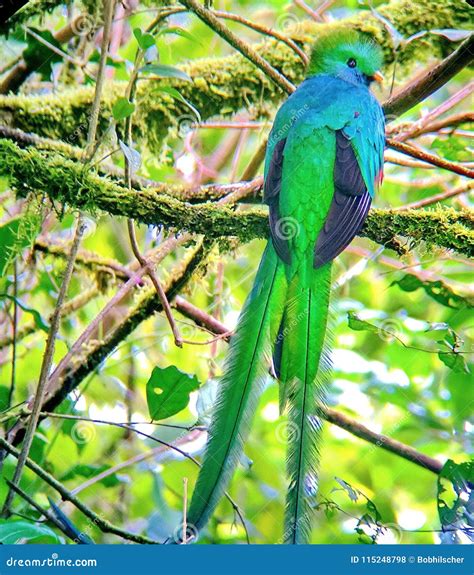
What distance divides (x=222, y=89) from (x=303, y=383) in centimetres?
120

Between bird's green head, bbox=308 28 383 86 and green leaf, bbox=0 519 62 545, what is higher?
bird's green head, bbox=308 28 383 86

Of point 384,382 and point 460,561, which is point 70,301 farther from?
point 460,561

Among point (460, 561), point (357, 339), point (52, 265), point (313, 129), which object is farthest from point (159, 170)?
point (460, 561)

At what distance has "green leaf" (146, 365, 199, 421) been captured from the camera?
1.66m

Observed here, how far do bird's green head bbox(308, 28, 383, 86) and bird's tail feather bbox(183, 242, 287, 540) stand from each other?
0.60 m

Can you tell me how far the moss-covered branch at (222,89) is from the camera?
220 centimetres

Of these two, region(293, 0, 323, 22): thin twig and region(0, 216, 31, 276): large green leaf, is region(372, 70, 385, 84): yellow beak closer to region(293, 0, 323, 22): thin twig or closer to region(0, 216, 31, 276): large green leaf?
region(293, 0, 323, 22): thin twig

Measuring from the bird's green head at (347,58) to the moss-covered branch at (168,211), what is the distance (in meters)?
0.44

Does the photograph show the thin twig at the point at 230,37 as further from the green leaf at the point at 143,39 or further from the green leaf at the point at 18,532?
the green leaf at the point at 18,532

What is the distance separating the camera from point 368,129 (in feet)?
5.67

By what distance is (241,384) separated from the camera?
149 cm

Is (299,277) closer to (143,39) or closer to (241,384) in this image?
(241,384)

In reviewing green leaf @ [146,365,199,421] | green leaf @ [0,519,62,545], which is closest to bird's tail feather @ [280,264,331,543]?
green leaf @ [146,365,199,421]

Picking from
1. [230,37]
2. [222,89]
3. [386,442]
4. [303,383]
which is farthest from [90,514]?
[222,89]
